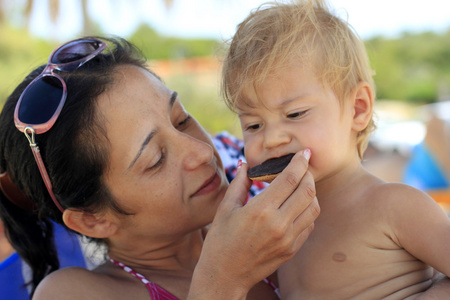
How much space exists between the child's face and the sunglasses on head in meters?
0.90

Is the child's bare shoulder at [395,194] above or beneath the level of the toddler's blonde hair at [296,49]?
beneath

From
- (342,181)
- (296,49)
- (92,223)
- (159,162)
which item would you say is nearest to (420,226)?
(342,181)

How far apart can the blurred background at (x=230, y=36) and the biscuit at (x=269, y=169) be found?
75cm

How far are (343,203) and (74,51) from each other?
1.58 metres

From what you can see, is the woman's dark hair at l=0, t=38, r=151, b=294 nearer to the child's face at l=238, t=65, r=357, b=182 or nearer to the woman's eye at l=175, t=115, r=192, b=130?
the woman's eye at l=175, t=115, r=192, b=130

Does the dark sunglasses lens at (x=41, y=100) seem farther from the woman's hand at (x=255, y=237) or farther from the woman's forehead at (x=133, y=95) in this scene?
the woman's hand at (x=255, y=237)

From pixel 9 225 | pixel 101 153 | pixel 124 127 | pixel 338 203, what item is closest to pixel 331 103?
pixel 338 203

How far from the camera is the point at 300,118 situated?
189 centimetres

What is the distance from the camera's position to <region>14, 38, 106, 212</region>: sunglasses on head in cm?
199

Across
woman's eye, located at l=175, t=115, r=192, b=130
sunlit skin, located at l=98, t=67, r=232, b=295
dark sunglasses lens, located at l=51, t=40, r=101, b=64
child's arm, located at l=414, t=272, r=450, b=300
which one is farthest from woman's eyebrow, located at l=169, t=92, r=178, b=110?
child's arm, located at l=414, t=272, r=450, b=300

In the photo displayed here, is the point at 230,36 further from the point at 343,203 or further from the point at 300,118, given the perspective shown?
the point at 343,203

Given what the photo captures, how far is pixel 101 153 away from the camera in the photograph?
204 cm

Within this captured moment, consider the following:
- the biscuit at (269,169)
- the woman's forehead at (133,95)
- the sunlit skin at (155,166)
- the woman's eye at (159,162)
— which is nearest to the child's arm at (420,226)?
the biscuit at (269,169)

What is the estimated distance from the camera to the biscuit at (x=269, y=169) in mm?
1826
